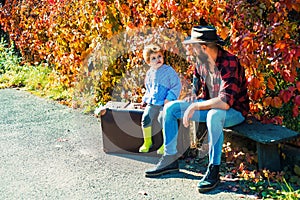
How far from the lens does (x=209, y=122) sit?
14.1 ft

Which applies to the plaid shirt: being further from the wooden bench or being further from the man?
the wooden bench

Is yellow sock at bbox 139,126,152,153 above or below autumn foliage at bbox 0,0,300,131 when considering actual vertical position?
below

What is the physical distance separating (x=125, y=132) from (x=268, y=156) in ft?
4.88

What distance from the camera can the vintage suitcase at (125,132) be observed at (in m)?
5.02

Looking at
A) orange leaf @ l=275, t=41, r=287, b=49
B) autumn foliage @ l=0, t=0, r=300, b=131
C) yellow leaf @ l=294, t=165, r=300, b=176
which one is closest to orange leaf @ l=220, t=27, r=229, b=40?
autumn foliage @ l=0, t=0, r=300, b=131

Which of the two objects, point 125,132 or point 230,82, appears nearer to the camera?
point 230,82

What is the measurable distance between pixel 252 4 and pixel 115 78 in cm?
289

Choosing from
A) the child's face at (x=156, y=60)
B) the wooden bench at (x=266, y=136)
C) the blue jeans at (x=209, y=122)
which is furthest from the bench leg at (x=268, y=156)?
the child's face at (x=156, y=60)

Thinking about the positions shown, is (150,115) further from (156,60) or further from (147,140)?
(156,60)

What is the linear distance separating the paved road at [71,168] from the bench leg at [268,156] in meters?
0.37

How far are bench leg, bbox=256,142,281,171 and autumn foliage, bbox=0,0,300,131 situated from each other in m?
0.32

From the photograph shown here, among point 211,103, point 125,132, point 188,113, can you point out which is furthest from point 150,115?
point 211,103

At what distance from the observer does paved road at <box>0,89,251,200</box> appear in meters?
4.36

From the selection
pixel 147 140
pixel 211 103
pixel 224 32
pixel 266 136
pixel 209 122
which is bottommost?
pixel 147 140
